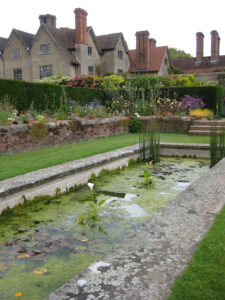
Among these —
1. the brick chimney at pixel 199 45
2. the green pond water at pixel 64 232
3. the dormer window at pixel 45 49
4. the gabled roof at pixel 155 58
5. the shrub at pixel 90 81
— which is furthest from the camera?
the brick chimney at pixel 199 45

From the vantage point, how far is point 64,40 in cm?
2539

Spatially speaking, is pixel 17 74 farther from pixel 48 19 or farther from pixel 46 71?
pixel 48 19

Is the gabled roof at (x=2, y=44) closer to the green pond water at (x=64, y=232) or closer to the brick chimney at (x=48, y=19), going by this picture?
the brick chimney at (x=48, y=19)

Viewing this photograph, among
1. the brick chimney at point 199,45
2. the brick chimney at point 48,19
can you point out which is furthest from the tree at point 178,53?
the brick chimney at point 48,19

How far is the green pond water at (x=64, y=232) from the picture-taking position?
2.01 meters

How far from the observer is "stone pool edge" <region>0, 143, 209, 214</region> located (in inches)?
127

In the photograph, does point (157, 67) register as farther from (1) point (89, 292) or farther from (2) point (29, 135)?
(1) point (89, 292)

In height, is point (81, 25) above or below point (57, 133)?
above

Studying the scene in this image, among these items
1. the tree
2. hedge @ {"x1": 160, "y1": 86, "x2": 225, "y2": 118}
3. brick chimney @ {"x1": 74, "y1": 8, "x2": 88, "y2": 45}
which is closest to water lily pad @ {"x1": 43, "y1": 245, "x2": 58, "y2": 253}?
hedge @ {"x1": 160, "y1": 86, "x2": 225, "y2": 118}

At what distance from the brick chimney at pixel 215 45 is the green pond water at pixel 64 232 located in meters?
32.1

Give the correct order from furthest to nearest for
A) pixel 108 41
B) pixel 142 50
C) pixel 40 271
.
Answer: pixel 142 50 < pixel 108 41 < pixel 40 271

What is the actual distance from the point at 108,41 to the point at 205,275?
2912cm

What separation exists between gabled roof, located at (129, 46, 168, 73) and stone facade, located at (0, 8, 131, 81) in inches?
113

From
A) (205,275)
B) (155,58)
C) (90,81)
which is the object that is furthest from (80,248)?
(155,58)
